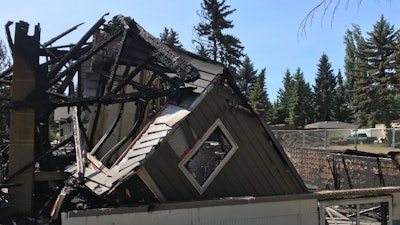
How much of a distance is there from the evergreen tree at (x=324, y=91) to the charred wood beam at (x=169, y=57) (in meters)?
63.5

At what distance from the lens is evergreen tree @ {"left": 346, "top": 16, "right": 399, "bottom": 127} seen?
5294cm

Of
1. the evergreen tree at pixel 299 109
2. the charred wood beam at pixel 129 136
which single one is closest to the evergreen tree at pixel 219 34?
the evergreen tree at pixel 299 109

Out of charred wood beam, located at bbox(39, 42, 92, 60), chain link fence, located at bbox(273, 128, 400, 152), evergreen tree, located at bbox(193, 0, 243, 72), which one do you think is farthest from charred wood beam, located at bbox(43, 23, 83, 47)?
evergreen tree, located at bbox(193, 0, 243, 72)

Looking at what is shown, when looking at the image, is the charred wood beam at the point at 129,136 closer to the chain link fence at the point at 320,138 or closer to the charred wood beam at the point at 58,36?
Result: the charred wood beam at the point at 58,36

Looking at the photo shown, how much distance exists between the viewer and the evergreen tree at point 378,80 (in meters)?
52.9

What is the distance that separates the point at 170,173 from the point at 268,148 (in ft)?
6.06

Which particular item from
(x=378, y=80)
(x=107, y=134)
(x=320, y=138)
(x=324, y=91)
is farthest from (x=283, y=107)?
(x=107, y=134)

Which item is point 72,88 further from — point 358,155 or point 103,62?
point 358,155

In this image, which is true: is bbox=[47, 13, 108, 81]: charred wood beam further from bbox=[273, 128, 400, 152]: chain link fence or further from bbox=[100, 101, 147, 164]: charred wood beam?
bbox=[273, 128, 400, 152]: chain link fence

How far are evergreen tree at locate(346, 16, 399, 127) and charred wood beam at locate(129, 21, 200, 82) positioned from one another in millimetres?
48313

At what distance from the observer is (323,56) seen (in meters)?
76.8

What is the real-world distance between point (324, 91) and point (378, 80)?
1674 centimetres

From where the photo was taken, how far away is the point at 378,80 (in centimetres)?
5503

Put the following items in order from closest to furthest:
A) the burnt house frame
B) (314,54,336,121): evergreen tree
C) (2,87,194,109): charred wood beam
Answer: the burnt house frame < (2,87,194,109): charred wood beam < (314,54,336,121): evergreen tree
